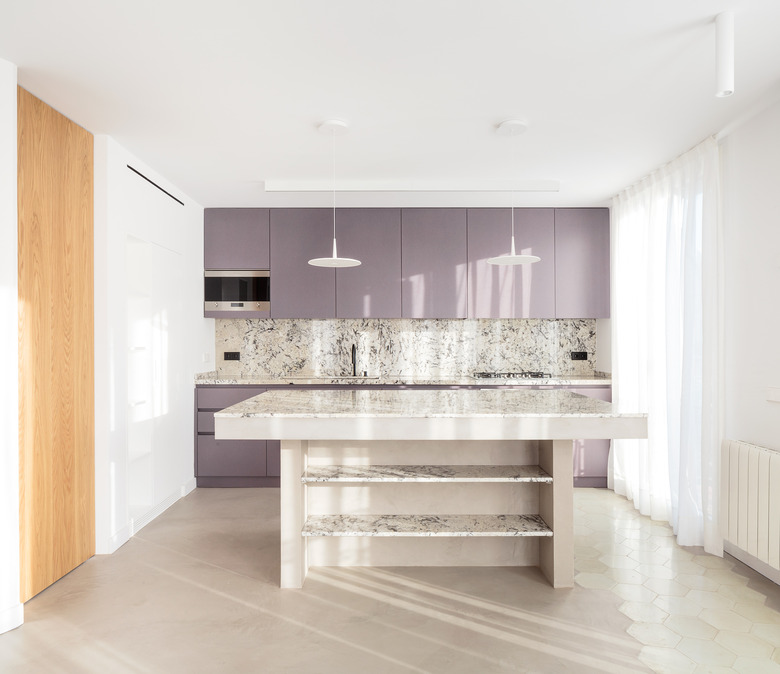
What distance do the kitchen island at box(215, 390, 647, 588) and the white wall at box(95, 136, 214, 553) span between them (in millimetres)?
1084

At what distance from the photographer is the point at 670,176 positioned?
12.1 feet

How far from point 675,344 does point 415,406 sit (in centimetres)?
202

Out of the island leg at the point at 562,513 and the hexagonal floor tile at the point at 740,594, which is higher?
the island leg at the point at 562,513

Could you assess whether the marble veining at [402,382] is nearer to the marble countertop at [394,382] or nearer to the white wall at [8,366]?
the marble countertop at [394,382]

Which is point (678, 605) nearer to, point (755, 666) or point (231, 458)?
point (755, 666)

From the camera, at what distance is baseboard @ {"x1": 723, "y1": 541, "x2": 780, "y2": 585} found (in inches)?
109

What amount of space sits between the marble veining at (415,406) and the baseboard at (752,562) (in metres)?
1.22

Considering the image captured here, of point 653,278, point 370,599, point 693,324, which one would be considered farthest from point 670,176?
point 370,599

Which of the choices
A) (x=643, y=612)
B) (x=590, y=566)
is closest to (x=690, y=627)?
(x=643, y=612)

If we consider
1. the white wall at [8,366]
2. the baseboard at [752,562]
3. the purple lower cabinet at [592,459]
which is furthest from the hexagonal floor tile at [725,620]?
the white wall at [8,366]

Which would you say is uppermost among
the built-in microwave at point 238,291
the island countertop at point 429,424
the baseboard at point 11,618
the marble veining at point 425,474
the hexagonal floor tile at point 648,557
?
the built-in microwave at point 238,291

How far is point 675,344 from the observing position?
3582 mm

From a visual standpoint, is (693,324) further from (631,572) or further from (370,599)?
(370,599)

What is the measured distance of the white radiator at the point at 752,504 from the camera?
8.50 feet
